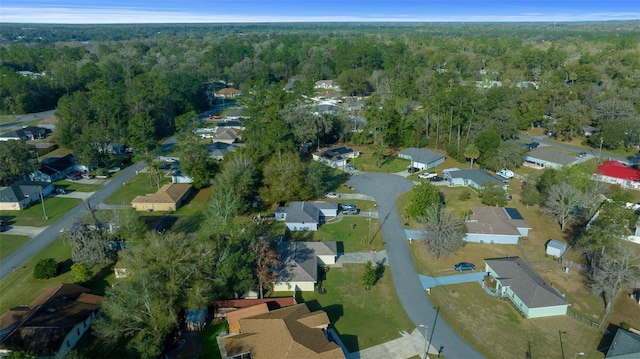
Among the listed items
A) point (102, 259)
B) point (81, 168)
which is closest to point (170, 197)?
point (102, 259)

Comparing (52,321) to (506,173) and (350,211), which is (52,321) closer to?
(350,211)

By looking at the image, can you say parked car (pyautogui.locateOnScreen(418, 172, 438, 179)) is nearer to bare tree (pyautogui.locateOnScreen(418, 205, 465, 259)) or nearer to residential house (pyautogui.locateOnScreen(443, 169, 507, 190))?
residential house (pyautogui.locateOnScreen(443, 169, 507, 190))

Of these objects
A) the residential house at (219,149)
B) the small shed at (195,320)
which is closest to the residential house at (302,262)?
the small shed at (195,320)

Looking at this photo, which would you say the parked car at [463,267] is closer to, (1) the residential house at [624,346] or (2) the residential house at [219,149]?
(1) the residential house at [624,346]

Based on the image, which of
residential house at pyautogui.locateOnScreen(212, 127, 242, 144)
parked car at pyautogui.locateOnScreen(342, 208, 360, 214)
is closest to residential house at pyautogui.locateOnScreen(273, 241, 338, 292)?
parked car at pyautogui.locateOnScreen(342, 208, 360, 214)

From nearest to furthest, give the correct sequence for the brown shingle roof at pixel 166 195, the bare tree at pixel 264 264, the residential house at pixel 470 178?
1. the bare tree at pixel 264 264
2. the brown shingle roof at pixel 166 195
3. the residential house at pixel 470 178

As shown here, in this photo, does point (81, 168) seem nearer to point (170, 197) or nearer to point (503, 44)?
point (170, 197)
